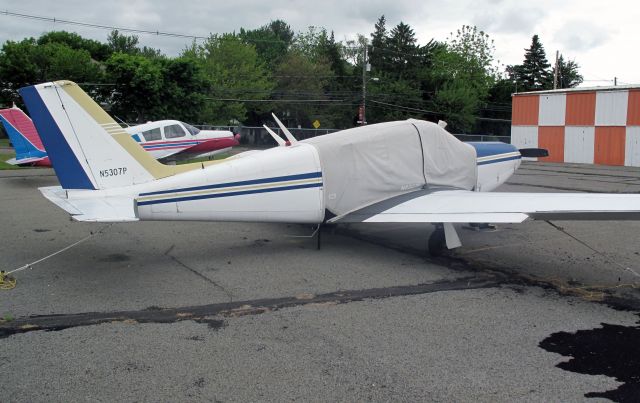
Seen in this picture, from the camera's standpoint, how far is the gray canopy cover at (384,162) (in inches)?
329

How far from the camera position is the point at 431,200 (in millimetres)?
8375

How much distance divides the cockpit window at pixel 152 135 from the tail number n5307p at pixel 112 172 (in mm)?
12768

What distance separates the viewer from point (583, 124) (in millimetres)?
A: 35344

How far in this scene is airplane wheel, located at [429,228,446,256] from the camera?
8.34 meters

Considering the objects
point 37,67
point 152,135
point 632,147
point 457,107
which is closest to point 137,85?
point 37,67

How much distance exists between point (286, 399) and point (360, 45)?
9461 centimetres

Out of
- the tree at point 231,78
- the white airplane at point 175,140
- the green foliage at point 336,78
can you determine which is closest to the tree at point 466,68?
the green foliage at point 336,78

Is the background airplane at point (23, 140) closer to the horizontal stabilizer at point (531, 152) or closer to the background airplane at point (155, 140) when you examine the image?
the background airplane at point (155, 140)

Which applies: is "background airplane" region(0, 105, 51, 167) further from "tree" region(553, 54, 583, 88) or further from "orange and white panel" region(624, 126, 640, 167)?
"tree" region(553, 54, 583, 88)

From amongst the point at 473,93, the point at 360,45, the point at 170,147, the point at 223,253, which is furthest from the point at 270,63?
the point at 223,253

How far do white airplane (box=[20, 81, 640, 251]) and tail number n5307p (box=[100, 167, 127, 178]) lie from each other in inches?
0.5

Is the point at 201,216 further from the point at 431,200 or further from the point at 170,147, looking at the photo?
the point at 170,147

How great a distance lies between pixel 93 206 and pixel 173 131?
1399 centimetres

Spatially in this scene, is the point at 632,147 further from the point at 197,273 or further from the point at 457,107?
the point at 197,273
